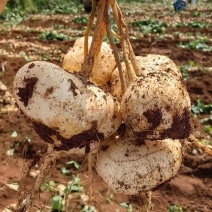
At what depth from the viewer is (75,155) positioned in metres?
3.64

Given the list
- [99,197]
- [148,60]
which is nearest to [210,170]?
[99,197]

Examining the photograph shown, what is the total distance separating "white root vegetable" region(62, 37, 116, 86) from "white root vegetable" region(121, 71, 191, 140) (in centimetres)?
27

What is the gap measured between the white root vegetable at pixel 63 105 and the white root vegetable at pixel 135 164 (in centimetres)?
13

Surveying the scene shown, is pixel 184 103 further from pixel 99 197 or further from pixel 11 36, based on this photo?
pixel 11 36

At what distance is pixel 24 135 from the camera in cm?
391

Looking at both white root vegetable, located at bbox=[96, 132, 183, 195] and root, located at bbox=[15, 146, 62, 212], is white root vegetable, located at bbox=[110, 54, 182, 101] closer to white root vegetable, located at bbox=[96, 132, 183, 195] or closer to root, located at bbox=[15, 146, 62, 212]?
white root vegetable, located at bbox=[96, 132, 183, 195]

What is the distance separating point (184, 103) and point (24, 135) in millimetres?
2546

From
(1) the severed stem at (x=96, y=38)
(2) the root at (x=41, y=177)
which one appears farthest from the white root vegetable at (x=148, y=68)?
(2) the root at (x=41, y=177)

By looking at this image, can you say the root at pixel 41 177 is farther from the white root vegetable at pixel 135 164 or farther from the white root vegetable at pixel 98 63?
the white root vegetable at pixel 98 63

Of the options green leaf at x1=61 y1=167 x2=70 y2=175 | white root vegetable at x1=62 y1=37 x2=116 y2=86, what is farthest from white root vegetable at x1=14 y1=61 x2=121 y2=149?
green leaf at x1=61 y1=167 x2=70 y2=175

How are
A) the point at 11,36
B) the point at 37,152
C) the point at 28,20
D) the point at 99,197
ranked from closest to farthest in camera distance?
the point at 99,197 → the point at 37,152 → the point at 11,36 → the point at 28,20

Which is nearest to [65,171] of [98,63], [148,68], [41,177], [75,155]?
[75,155]

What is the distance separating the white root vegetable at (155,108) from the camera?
153 cm

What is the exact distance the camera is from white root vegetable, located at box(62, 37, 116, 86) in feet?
5.92
